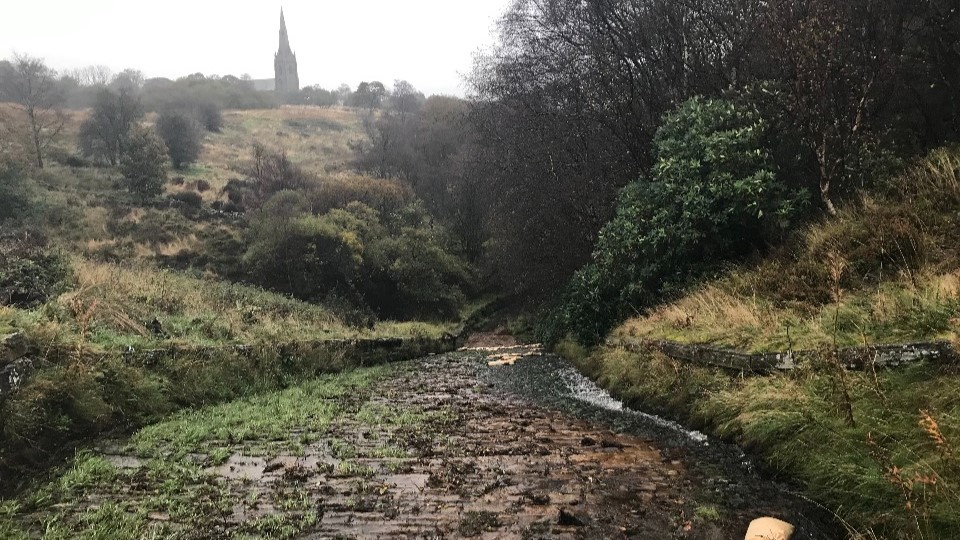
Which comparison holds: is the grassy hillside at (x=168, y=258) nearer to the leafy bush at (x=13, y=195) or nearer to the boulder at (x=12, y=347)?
the boulder at (x=12, y=347)

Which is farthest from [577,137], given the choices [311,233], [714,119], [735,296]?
[311,233]

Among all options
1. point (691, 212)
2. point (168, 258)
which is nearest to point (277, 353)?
point (691, 212)

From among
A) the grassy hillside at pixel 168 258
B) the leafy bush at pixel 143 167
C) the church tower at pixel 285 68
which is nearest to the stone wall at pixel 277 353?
the grassy hillside at pixel 168 258

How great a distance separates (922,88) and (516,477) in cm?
1426

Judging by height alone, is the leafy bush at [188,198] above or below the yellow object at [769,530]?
above

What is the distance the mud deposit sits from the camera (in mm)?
4703

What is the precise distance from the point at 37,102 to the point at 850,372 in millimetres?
67574

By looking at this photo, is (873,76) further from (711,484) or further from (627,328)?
(711,484)

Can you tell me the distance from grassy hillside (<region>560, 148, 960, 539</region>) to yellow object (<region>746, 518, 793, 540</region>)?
1.46 ft

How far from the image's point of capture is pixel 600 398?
11.2 metres

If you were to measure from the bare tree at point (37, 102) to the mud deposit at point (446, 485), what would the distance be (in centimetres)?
4657

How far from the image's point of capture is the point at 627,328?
1370 cm

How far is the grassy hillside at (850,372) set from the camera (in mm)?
4115

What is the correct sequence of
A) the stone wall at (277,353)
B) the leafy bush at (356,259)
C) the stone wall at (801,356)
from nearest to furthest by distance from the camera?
the stone wall at (801,356)
the stone wall at (277,353)
the leafy bush at (356,259)
